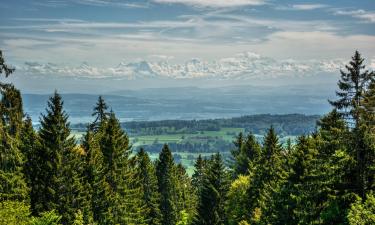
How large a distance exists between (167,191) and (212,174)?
72.7 ft

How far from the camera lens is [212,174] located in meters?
52.1

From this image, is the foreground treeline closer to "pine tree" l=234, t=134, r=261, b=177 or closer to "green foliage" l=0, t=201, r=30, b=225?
"green foliage" l=0, t=201, r=30, b=225

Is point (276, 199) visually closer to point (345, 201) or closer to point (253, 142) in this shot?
point (345, 201)

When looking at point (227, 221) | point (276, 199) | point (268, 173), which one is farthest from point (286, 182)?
point (227, 221)

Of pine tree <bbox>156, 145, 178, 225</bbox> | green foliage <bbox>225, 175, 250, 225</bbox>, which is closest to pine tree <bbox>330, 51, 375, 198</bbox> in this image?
green foliage <bbox>225, 175, 250, 225</bbox>

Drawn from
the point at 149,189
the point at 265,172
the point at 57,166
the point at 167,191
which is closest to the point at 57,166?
the point at 57,166

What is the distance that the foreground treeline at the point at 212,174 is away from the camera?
33.3 meters

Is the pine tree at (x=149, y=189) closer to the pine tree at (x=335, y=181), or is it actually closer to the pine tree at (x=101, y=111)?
the pine tree at (x=101, y=111)

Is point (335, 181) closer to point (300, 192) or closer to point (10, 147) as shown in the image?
point (300, 192)

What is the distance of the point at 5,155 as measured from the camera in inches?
1058

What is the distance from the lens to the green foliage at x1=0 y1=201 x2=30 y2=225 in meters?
31.3

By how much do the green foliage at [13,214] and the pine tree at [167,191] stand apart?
38834mm

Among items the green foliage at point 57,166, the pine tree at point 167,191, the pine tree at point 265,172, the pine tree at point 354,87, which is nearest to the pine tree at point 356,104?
the pine tree at point 354,87

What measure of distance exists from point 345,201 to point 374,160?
12.3 ft
